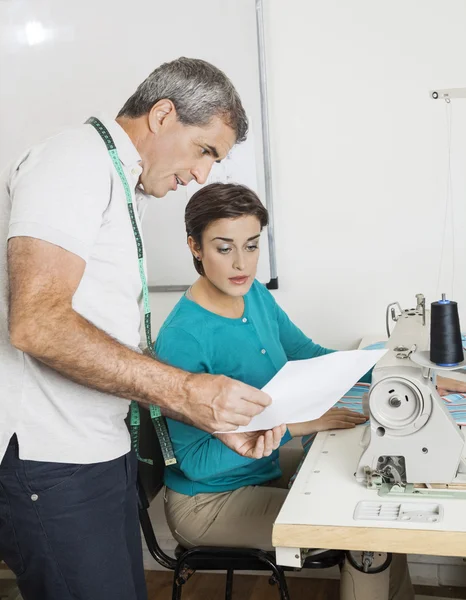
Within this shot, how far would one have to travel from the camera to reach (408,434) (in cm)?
133

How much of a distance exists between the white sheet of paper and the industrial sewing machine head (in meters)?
0.09

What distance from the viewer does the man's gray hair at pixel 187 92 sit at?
52.7 inches

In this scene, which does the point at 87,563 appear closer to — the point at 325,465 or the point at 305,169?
the point at 325,465

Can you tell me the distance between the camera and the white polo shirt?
43.6 inches

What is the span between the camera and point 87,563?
123cm

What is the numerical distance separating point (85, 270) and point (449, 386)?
1056 millimetres

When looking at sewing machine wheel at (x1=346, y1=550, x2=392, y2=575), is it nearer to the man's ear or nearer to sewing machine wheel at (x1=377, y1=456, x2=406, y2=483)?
sewing machine wheel at (x1=377, y1=456, x2=406, y2=483)

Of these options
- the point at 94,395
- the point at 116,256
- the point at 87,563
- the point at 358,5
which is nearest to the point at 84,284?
the point at 116,256

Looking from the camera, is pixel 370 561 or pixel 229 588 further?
pixel 229 588

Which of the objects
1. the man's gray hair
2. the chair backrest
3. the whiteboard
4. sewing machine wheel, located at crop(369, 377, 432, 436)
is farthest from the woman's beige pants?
the whiteboard

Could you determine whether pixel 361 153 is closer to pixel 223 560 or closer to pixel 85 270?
pixel 223 560

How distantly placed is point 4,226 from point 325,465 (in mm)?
756

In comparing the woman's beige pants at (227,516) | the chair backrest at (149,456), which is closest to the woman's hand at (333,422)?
the woman's beige pants at (227,516)

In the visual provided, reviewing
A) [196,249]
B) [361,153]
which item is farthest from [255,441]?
[361,153]
